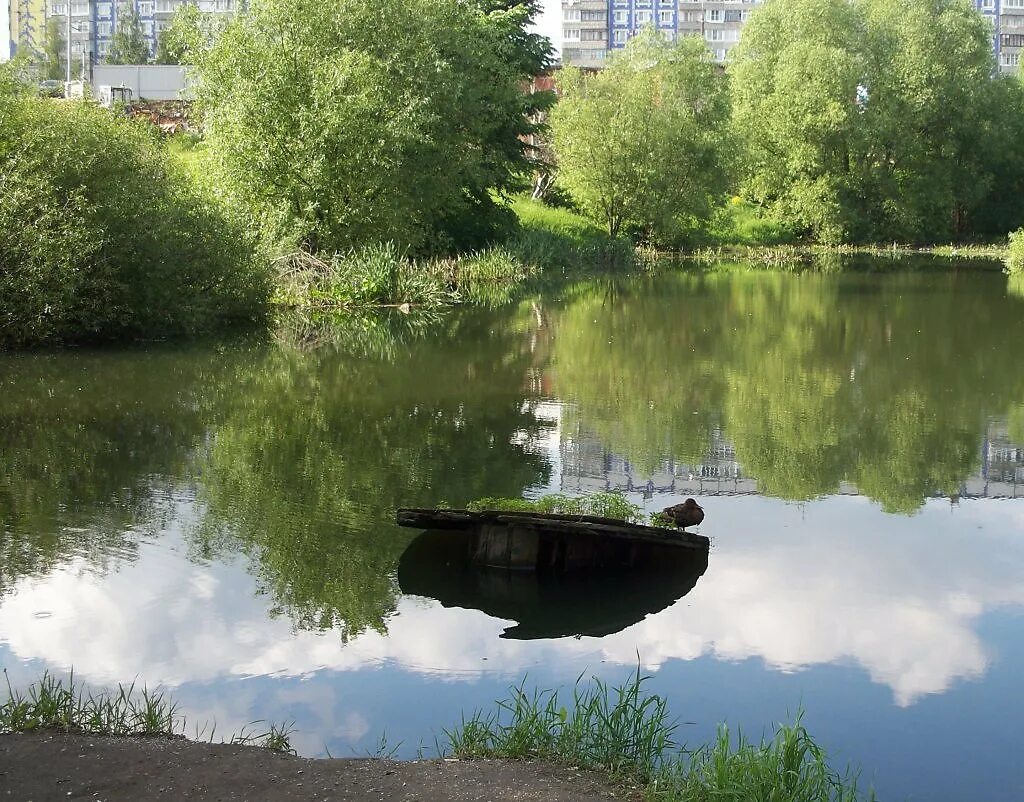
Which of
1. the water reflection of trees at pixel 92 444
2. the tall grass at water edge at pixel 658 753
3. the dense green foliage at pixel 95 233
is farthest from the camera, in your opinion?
the dense green foliage at pixel 95 233

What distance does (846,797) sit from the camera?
555cm

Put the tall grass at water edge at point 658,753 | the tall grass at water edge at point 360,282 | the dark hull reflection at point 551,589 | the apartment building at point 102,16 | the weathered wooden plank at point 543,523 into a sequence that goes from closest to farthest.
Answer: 1. the tall grass at water edge at point 658,753
2. the dark hull reflection at point 551,589
3. the weathered wooden plank at point 543,523
4. the tall grass at water edge at point 360,282
5. the apartment building at point 102,16

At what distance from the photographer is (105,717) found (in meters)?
6.36

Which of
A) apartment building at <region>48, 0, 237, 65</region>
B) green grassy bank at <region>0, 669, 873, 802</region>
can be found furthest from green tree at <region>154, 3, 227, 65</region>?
apartment building at <region>48, 0, 237, 65</region>

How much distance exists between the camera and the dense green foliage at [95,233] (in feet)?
66.0

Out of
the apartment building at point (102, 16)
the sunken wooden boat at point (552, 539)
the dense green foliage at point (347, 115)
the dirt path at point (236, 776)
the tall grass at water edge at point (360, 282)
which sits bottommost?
the dirt path at point (236, 776)

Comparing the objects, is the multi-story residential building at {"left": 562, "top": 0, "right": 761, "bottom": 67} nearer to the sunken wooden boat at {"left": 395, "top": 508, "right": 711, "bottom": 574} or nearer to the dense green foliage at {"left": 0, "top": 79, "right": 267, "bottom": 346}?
the dense green foliage at {"left": 0, "top": 79, "right": 267, "bottom": 346}

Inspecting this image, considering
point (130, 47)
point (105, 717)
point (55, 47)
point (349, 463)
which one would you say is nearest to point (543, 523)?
point (105, 717)

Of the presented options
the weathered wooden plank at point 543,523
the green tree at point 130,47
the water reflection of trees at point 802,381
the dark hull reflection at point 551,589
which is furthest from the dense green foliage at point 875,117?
the green tree at point 130,47

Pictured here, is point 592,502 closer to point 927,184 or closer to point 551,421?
point 551,421

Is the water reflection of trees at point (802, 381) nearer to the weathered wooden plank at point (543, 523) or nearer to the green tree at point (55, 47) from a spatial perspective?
the weathered wooden plank at point (543, 523)

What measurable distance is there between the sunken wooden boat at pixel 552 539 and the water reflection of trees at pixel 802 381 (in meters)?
3.43

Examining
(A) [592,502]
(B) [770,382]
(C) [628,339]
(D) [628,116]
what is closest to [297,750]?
(A) [592,502]

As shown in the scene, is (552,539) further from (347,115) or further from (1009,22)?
(1009,22)
